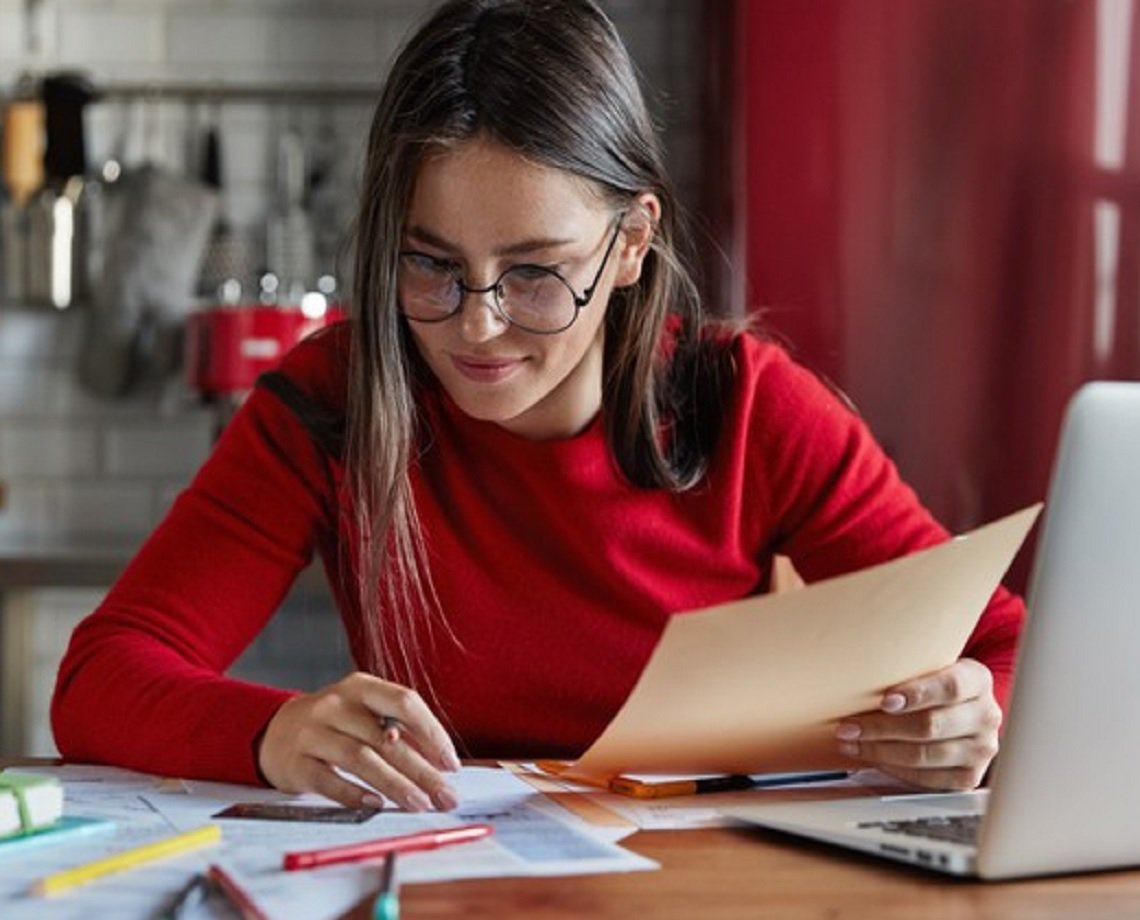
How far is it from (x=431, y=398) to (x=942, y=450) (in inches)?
45.8

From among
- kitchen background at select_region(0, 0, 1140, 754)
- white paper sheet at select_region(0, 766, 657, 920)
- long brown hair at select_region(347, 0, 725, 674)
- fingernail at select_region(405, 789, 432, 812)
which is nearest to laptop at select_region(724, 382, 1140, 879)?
white paper sheet at select_region(0, 766, 657, 920)

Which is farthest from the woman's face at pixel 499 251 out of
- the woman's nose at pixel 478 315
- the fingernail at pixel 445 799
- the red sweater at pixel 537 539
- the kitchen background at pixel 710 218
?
the fingernail at pixel 445 799

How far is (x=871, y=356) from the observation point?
278cm

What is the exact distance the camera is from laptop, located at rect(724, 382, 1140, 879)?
1.04 meters

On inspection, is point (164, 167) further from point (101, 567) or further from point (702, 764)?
point (702, 764)

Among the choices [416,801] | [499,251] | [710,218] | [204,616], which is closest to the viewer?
[416,801]

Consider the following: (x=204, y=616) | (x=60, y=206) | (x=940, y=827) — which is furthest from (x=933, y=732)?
(x=60, y=206)

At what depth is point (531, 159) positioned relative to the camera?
1.54 metres

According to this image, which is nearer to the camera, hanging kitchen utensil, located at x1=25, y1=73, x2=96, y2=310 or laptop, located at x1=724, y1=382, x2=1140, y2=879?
laptop, located at x1=724, y1=382, x2=1140, y2=879

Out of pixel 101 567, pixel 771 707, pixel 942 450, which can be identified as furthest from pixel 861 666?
pixel 101 567

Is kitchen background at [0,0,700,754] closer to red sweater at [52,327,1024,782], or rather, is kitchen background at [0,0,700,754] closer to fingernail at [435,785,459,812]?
red sweater at [52,327,1024,782]

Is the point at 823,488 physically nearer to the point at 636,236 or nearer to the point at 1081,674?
the point at 636,236

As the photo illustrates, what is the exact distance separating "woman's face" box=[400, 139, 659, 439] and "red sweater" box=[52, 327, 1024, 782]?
0.45 feet

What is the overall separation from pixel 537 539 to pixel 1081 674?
749mm
